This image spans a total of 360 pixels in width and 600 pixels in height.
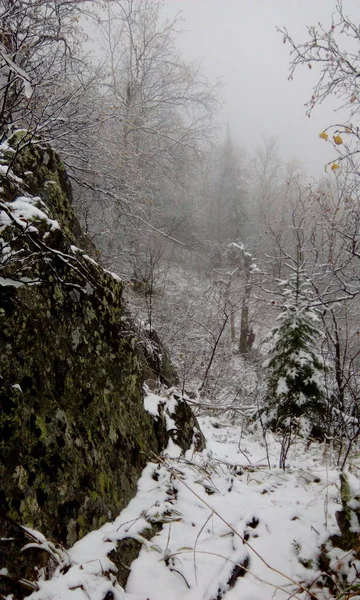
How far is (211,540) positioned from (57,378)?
1.27 metres

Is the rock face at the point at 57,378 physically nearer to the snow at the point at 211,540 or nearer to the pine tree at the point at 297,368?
the snow at the point at 211,540

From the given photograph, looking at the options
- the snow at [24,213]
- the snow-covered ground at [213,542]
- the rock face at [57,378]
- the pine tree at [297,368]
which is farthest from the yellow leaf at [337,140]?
the pine tree at [297,368]

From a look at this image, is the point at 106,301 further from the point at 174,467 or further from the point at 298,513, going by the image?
the point at 298,513

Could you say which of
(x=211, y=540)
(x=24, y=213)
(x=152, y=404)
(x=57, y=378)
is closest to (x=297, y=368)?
(x=152, y=404)

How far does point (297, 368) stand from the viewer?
688cm

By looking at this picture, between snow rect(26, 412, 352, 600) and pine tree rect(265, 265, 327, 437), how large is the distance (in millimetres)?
4344

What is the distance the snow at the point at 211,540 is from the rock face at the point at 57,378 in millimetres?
152

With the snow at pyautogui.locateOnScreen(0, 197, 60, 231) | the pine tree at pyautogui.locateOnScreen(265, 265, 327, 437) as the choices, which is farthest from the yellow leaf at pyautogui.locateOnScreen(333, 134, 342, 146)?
the pine tree at pyautogui.locateOnScreen(265, 265, 327, 437)

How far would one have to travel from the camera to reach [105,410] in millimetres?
2330

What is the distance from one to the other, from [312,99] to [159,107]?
456 inches

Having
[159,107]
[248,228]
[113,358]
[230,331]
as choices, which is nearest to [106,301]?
[113,358]

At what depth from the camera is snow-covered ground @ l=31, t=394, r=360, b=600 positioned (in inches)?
58.7

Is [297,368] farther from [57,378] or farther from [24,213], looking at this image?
→ [24,213]

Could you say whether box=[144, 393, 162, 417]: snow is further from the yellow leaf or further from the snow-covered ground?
the yellow leaf
